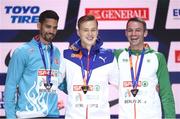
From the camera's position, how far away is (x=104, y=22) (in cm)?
441

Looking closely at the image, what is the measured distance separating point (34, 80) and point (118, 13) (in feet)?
5.36

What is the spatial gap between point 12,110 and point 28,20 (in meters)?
1.60

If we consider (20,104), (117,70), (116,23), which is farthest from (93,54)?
(116,23)

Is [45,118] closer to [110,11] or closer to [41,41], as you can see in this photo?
[41,41]

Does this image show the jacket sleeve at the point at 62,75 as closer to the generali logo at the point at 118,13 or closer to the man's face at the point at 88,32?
the man's face at the point at 88,32

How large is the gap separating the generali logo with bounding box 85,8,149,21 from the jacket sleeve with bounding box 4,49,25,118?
1.50 metres

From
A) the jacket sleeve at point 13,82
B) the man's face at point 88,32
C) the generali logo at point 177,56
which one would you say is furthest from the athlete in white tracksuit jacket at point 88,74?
the generali logo at point 177,56

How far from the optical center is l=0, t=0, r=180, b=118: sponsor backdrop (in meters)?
4.39

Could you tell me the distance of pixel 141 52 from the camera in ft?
10.6

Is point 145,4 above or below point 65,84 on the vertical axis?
above

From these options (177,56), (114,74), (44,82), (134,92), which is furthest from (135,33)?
(177,56)

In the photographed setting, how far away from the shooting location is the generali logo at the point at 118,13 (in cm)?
439

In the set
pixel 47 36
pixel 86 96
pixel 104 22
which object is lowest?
pixel 86 96

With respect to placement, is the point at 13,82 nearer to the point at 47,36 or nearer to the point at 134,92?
the point at 47,36
